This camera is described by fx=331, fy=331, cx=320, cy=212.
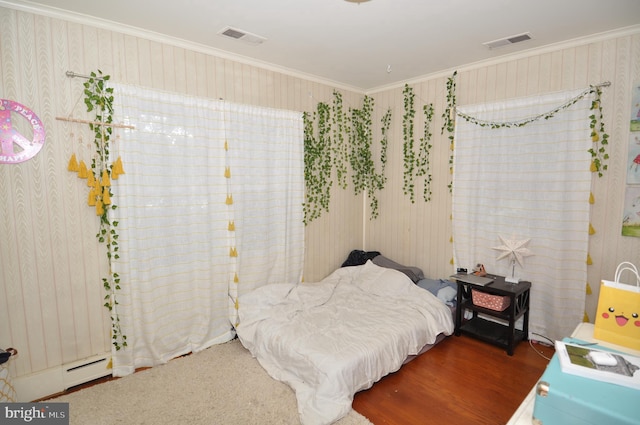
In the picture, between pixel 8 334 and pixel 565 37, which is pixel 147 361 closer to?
pixel 8 334

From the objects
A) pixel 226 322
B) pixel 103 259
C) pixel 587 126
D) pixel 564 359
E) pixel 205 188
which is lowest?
pixel 226 322

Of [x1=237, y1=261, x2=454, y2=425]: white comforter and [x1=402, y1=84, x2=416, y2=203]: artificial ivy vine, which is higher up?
[x1=402, y1=84, x2=416, y2=203]: artificial ivy vine

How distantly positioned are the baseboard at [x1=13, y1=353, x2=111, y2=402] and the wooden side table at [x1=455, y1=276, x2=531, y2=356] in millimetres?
3071

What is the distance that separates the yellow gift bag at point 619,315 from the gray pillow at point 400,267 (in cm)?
199

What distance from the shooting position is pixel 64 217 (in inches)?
92.9

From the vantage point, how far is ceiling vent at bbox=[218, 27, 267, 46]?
2549 millimetres

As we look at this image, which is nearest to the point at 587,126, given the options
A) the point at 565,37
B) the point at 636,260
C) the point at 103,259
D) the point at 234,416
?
the point at 565,37

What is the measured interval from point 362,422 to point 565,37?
10.7ft

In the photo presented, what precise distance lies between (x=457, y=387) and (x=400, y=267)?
1.48m

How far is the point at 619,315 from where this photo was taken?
158cm

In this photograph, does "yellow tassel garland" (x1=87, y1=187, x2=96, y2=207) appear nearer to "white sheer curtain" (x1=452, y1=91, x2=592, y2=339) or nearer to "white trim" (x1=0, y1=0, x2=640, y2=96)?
"white trim" (x1=0, y1=0, x2=640, y2=96)

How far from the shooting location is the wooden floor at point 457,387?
2.14 meters

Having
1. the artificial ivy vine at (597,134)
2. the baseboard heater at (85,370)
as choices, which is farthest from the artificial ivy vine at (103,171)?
the artificial ivy vine at (597,134)

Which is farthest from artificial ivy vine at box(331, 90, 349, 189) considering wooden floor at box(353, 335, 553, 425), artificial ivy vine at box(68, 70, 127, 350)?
artificial ivy vine at box(68, 70, 127, 350)
